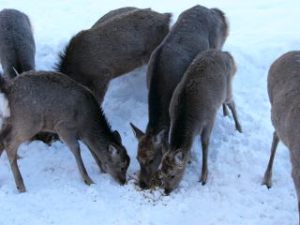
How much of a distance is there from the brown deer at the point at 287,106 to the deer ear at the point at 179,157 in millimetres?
1270

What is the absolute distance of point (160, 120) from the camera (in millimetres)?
8438

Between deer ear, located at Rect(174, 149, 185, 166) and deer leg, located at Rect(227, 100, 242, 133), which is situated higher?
deer ear, located at Rect(174, 149, 185, 166)

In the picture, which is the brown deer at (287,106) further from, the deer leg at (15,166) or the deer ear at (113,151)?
the deer leg at (15,166)

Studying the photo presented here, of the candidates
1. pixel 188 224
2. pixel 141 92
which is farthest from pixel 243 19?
pixel 188 224

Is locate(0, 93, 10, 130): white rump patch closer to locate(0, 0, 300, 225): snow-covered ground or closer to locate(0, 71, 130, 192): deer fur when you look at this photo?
locate(0, 71, 130, 192): deer fur

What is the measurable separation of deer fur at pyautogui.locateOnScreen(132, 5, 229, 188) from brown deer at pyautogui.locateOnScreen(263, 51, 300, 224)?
5.12ft

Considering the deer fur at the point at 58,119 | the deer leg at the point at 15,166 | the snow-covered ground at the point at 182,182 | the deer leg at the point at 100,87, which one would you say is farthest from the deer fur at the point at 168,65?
the deer leg at the point at 15,166

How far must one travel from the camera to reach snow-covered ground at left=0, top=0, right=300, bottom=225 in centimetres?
740

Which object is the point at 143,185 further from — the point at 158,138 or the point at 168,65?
the point at 168,65

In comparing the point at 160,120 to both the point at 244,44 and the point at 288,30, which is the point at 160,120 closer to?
the point at 244,44

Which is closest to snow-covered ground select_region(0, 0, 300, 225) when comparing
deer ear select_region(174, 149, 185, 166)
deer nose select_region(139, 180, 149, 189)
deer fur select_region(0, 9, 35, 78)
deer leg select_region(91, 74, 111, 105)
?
deer nose select_region(139, 180, 149, 189)

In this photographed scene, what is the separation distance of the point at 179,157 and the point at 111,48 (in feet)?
9.21

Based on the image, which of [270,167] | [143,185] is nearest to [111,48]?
[143,185]

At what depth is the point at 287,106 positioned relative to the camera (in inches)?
289
